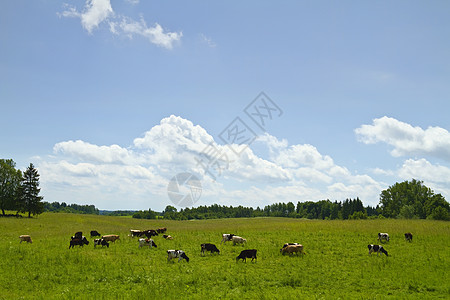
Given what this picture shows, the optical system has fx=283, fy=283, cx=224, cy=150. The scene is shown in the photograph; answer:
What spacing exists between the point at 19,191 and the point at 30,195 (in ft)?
7.36

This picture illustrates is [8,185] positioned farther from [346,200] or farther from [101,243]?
[346,200]

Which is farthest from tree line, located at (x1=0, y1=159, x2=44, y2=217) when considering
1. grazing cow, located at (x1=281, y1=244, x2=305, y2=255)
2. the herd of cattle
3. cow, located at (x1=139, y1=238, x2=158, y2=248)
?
grazing cow, located at (x1=281, y1=244, x2=305, y2=255)

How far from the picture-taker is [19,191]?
61.7 metres

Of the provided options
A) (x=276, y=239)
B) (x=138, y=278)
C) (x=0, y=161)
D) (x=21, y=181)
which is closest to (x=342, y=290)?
(x=138, y=278)

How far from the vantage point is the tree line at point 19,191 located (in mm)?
61875

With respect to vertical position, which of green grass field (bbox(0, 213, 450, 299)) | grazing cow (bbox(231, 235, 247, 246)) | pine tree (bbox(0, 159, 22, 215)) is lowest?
green grass field (bbox(0, 213, 450, 299))

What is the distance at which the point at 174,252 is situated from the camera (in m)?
21.0

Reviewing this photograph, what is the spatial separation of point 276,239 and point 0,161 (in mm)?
70440

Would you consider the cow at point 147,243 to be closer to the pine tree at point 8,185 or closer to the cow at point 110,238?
the cow at point 110,238

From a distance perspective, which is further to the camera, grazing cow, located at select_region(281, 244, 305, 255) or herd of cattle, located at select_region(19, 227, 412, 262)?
grazing cow, located at select_region(281, 244, 305, 255)

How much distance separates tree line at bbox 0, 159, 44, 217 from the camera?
61.9 m

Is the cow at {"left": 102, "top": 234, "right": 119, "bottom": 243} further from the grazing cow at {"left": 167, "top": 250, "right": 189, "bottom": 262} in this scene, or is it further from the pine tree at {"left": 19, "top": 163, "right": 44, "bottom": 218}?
the pine tree at {"left": 19, "top": 163, "right": 44, "bottom": 218}

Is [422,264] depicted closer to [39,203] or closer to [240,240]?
[240,240]

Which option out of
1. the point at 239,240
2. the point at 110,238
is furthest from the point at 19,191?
the point at 239,240
